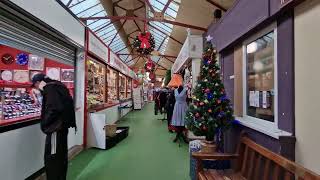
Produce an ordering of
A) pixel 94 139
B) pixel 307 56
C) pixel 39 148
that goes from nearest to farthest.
A: pixel 307 56
pixel 39 148
pixel 94 139

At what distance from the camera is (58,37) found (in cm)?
445

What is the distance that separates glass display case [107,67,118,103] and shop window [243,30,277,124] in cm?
666

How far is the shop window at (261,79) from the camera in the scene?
9.63 ft

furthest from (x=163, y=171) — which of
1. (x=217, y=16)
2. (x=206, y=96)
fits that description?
(x=217, y=16)

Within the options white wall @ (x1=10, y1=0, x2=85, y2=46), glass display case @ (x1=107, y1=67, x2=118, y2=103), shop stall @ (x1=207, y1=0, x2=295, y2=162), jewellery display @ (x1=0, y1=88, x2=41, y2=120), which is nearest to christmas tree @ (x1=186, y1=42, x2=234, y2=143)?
shop stall @ (x1=207, y1=0, x2=295, y2=162)

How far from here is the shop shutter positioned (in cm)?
311

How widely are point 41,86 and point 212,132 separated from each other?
232 cm

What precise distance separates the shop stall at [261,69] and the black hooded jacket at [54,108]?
90.3 inches

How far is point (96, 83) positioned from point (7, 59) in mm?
3787

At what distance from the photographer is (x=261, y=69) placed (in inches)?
131

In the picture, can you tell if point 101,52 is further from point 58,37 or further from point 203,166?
point 203,166

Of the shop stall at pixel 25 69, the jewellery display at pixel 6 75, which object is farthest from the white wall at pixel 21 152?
the jewellery display at pixel 6 75

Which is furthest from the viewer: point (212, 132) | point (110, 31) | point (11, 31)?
point (110, 31)

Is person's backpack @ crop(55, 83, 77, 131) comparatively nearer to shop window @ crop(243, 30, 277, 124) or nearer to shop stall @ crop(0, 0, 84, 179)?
shop stall @ crop(0, 0, 84, 179)
